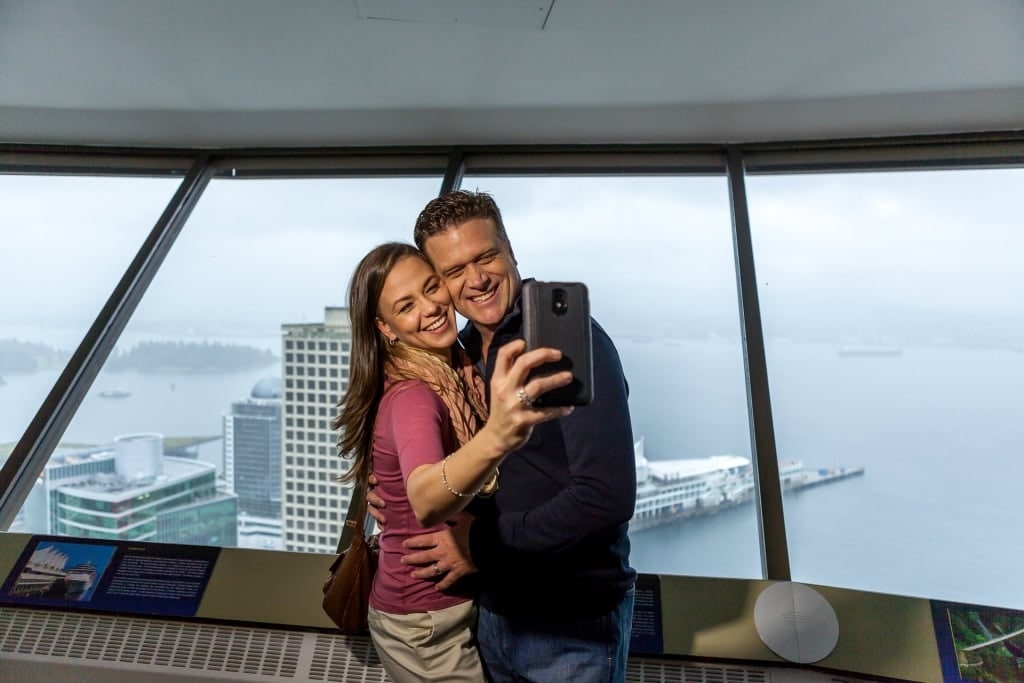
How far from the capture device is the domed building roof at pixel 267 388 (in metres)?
2.69

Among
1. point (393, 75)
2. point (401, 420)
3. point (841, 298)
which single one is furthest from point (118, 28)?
point (841, 298)

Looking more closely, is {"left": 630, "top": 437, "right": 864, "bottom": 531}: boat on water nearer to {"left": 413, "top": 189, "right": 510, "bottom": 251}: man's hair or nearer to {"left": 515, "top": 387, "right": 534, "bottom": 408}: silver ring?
{"left": 413, "top": 189, "right": 510, "bottom": 251}: man's hair

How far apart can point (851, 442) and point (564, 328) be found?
204cm

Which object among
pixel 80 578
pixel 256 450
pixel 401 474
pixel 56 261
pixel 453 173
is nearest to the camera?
pixel 401 474

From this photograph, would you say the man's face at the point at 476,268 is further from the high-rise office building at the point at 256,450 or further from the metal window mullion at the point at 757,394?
the high-rise office building at the point at 256,450

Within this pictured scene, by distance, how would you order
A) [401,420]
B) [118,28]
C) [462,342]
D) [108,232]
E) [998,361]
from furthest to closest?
[108,232] < [998,361] < [118,28] < [462,342] < [401,420]

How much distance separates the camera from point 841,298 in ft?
8.67

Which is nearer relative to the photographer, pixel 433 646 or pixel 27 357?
pixel 433 646

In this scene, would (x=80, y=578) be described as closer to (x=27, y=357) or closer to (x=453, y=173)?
(x=27, y=357)

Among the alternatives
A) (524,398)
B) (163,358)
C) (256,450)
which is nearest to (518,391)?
(524,398)

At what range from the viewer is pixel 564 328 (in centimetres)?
86

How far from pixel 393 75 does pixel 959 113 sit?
2.20m

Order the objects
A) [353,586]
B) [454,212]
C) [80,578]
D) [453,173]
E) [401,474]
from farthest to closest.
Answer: [453,173], [80,578], [353,586], [454,212], [401,474]

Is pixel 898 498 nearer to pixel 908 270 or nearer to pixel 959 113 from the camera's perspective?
pixel 908 270
